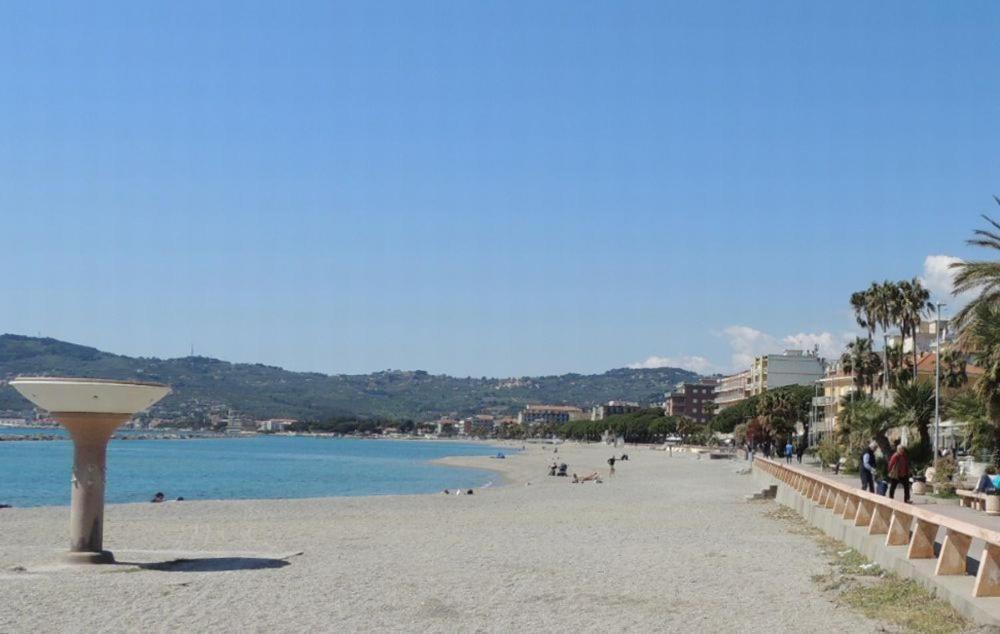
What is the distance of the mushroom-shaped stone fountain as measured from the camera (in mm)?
14961

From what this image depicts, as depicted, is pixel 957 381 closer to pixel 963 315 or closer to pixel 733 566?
pixel 963 315

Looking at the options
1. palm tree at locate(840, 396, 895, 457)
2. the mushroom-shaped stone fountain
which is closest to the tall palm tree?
palm tree at locate(840, 396, 895, 457)

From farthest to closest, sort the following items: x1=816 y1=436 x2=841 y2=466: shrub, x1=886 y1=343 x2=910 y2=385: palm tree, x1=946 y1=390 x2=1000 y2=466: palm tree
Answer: x1=886 y1=343 x2=910 y2=385: palm tree → x1=816 y1=436 x2=841 y2=466: shrub → x1=946 y1=390 x2=1000 y2=466: palm tree

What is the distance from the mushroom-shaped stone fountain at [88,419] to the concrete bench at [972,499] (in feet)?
57.9

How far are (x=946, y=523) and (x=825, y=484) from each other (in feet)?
37.5

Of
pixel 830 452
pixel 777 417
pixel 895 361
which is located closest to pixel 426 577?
pixel 830 452

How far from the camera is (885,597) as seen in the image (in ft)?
38.1

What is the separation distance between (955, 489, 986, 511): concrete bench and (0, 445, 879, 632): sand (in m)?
4.50

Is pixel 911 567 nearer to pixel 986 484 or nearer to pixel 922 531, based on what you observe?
pixel 922 531

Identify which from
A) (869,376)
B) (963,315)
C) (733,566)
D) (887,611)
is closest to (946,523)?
(887,611)

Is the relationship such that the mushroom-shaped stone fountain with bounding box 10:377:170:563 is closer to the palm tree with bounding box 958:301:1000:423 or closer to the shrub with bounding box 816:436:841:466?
the palm tree with bounding box 958:301:1000:423

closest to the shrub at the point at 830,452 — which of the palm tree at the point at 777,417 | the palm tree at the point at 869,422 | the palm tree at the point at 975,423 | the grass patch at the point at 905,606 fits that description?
the palm tree at the point at 869,422

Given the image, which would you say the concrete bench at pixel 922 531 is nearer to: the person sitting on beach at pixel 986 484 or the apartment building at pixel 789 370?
the person sitting on beach at pixel 986 484

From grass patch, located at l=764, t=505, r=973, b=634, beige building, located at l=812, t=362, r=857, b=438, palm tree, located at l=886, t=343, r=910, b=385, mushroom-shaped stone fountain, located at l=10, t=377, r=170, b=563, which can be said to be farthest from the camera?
beige building, located at l=812, t=362, r=857, b=438
